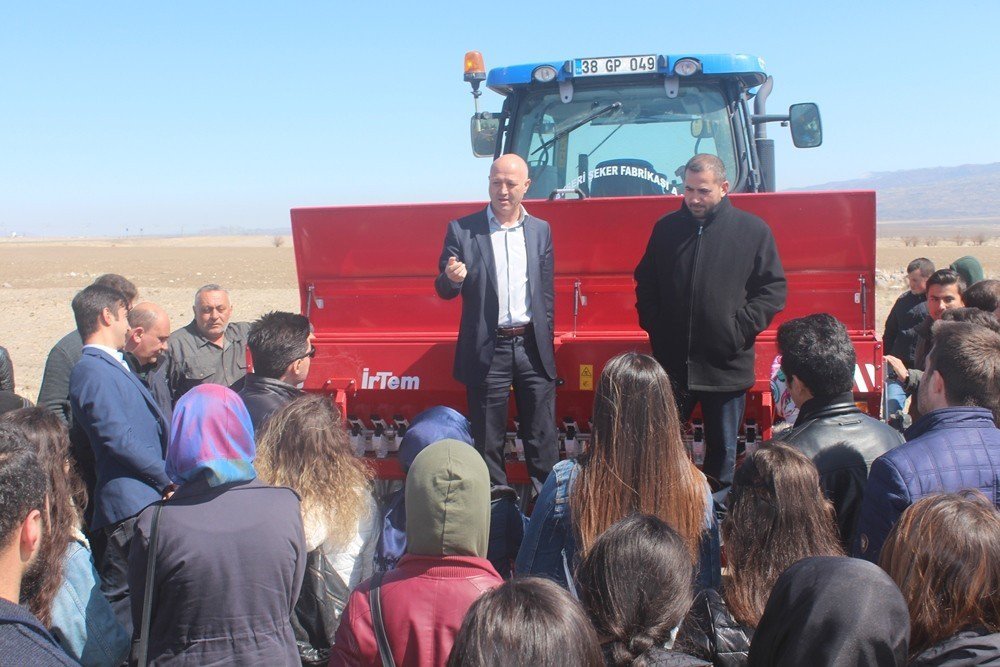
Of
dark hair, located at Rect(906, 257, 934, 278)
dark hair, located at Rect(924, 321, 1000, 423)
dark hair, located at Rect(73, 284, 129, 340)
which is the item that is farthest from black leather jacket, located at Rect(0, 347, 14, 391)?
dark hair, located at Rect(906, 257, 934, 278)

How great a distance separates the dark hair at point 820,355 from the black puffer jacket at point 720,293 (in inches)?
37.6

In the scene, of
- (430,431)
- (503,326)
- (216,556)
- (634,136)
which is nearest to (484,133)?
(634,136)

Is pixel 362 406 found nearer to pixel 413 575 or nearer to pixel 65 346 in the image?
pixel 65 346

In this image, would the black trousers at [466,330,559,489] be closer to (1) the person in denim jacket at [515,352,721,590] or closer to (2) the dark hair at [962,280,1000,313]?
(1) the person in denim jacket at [515,352,721,590]

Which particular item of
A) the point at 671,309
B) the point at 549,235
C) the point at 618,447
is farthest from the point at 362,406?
the point at 618,447

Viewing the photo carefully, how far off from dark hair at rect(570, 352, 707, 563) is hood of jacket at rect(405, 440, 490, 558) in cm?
46

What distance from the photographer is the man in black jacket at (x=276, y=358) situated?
356 cm

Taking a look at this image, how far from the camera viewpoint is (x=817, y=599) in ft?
5.85

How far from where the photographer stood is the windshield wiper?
6.00m

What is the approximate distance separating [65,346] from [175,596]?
2402 millimetres

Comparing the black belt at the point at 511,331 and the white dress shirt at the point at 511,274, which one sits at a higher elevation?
the white dress shirt at the point at 511,274

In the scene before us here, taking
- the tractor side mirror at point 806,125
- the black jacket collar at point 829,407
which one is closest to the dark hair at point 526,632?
the black jacket collar at point 829,407

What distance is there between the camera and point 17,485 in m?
1.72

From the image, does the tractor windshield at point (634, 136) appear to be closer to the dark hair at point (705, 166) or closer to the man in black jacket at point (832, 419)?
the dark hair at point (705, 166)
